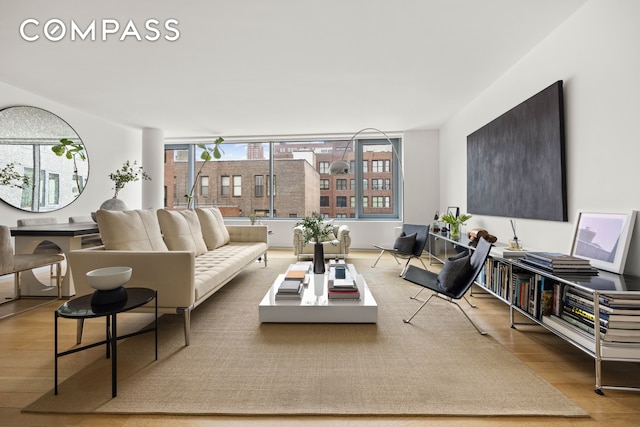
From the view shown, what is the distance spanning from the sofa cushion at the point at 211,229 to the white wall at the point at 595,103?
160 inches

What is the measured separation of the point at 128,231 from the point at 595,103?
4195 mm

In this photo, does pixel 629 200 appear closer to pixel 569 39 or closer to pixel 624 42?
pixel 624 42

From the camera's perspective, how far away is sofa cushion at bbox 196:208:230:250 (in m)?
4.45

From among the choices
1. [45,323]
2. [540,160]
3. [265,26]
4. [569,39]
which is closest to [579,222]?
[540,160]

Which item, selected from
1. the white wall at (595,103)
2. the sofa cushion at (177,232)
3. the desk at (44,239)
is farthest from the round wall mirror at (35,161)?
the white wall at (595,103)

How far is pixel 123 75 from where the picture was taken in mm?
4004

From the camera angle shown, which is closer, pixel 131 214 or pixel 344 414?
pixel 344 414

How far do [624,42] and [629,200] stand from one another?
1.15m

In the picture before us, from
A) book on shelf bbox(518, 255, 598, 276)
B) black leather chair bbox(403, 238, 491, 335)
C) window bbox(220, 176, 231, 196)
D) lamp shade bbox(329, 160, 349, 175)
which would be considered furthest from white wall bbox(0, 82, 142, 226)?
book on shelf bbox(518, 255, 598, 276)

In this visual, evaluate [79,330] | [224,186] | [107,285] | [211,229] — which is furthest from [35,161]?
[107,285]

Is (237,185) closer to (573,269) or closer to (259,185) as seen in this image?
(259,185)

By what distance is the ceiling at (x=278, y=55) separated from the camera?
2.69m

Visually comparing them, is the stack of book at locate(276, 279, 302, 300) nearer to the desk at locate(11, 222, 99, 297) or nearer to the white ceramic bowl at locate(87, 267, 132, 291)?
the white ceramic bowl at locate(87, 267, 132, 291)

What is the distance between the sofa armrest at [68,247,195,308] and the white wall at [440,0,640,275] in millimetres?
3286
